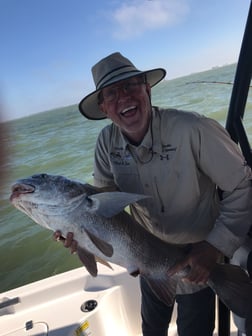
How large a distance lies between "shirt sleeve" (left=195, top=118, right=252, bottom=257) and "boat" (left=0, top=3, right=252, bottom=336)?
287mm

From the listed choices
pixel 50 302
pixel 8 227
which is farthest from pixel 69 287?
pixel 8 227

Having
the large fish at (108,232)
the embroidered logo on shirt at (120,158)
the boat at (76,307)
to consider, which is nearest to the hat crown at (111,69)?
the embroidered logo on shirt at (120,158)

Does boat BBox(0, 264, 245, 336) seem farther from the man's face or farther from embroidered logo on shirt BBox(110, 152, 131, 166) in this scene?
the man's face

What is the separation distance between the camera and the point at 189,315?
2.28 metres

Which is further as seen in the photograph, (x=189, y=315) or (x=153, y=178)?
(x=189, y=315)

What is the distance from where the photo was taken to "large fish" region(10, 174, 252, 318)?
1.70 m

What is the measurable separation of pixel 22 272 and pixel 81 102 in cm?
575

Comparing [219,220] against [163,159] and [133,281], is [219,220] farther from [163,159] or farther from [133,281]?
[133,281]

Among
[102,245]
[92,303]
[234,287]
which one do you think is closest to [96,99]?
[102,245]

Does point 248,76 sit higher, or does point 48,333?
point 248,76

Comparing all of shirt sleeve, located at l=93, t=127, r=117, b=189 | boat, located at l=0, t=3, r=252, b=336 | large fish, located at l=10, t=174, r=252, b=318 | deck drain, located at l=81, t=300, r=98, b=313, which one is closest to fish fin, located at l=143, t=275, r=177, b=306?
large fish, located at l=10, t=174, r=252, b=318

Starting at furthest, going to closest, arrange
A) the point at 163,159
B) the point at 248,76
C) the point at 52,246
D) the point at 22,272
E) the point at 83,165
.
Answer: the point at 83,165
the point at 52,246
the point at 22,272
the point at 248,76
the point at 163,159

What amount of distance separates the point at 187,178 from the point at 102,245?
612mm

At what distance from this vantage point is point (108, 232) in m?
1.82
